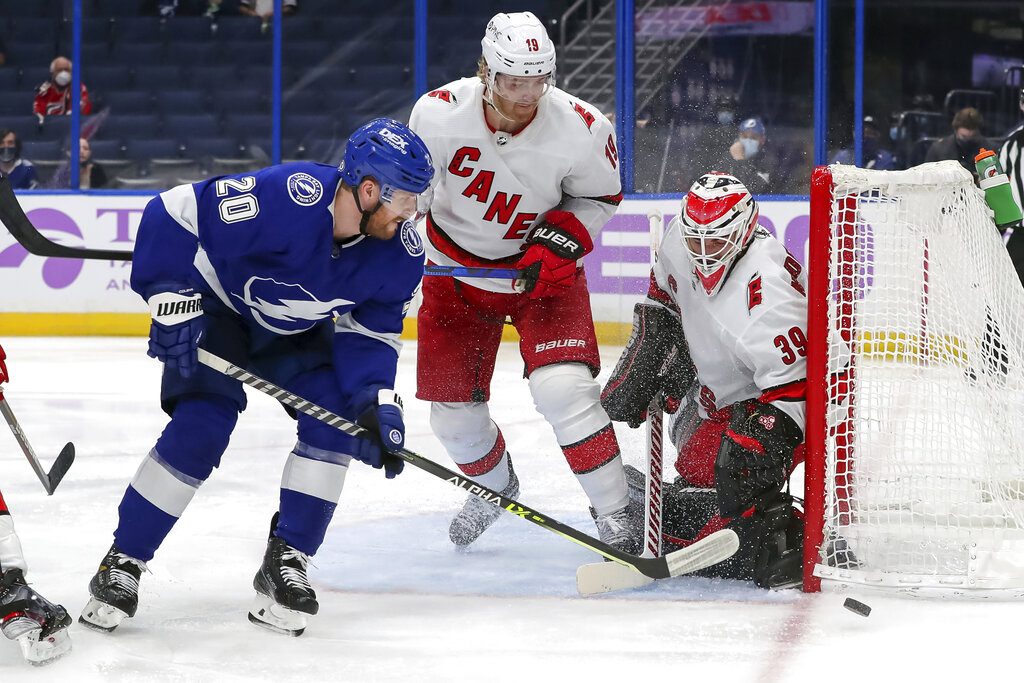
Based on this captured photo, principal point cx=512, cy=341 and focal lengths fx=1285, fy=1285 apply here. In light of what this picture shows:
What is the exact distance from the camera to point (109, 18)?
703cm

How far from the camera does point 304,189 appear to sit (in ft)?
7.13

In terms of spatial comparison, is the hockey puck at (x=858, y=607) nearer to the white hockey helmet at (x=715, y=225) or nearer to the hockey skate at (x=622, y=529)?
the hockey skate at (x=622, y=529)

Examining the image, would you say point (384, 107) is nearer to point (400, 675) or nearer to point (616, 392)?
point (616, 392)

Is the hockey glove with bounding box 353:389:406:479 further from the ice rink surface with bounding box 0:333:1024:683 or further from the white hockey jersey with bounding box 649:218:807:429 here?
the white hockey jersey with bounding box 649:218:807:429

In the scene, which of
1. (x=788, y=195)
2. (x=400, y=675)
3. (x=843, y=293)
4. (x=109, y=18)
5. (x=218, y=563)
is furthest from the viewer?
(x=109, y=18)

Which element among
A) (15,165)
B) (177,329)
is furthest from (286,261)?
(15,165)

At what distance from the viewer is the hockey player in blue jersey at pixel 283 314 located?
7.02ft

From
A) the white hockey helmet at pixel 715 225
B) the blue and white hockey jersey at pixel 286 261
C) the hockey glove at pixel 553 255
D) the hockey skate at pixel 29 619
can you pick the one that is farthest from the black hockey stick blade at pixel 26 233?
the white hockey helmet at pixel 715 225

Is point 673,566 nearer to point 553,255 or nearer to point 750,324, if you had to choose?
point 750,324

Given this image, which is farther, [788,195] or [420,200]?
[788,195]

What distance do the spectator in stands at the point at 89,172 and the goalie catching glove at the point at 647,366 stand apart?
15.7 ft

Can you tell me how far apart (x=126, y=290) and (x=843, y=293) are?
16.1 ft

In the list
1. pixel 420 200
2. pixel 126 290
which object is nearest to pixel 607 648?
pixel 420 200

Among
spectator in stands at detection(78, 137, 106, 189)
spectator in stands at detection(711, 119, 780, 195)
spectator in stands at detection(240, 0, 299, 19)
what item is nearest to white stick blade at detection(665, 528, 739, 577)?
spectator in stands at detection(711, 119, 780, 195)
